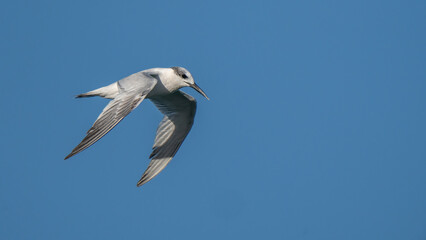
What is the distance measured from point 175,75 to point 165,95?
2.95 ft

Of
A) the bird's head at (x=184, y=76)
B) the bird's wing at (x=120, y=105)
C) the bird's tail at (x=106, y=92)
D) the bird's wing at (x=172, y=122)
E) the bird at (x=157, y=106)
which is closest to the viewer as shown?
the bird's wing at (x=120, y=105)

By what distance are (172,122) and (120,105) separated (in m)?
3.06

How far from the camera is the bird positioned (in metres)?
8.26

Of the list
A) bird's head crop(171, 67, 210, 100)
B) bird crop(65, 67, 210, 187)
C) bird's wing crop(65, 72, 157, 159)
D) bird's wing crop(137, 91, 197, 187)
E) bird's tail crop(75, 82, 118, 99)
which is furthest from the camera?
bird's wing crop(137, 91, 197, 187)

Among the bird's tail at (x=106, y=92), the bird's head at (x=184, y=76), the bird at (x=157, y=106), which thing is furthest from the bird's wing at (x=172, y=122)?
the bird's tail at (x=106, y=92)

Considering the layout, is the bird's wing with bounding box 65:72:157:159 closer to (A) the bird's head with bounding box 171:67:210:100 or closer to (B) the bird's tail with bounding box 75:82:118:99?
(B) the bird's tail with bounding box 75:82:118:99

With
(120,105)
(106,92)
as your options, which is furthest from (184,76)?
(120,105)

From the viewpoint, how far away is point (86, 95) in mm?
10227

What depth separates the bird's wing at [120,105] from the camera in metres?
7.86

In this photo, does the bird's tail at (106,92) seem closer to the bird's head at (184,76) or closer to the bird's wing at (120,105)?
the bird's wing at (120,105)

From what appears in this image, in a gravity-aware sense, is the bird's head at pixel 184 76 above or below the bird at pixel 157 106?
above

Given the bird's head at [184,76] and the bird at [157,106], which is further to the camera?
the bird's head at [184,76]

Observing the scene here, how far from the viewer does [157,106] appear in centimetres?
1188

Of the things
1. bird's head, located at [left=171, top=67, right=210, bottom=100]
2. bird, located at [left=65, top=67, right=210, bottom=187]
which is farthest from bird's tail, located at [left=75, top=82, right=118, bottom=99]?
bird's head, located at [left=171, top=67, right=210, bottom=100]
